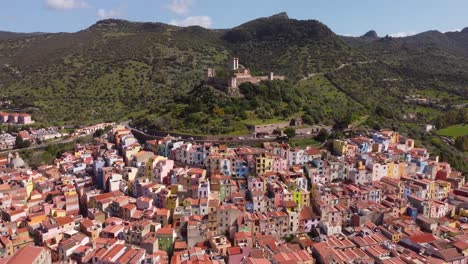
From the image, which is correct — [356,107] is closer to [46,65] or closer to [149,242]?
[149,242]

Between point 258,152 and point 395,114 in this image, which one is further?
point 395,114

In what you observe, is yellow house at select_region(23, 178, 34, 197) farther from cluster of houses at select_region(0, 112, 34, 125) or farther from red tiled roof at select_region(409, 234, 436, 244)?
cluster of houses at select_region(0, 112, 34, 125)

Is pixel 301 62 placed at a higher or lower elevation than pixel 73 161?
higher

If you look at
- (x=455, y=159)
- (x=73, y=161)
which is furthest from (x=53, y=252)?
(x=455, y=159)

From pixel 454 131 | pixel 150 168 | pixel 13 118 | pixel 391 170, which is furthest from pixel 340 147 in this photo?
pixel 13 118

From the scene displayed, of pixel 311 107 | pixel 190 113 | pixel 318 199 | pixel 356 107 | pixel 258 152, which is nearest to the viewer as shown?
pixel 318 199
